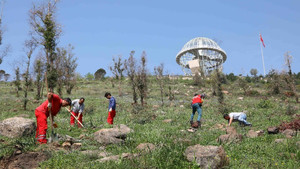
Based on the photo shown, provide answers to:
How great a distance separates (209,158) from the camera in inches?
195

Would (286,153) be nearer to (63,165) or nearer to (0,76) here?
(63,165)

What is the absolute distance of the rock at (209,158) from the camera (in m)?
4.88

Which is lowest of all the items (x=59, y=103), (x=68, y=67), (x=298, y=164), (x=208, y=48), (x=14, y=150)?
(x=298, y=164)

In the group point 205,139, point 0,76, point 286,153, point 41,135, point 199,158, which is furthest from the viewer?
point 0,76

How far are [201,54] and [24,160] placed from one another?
54.4 meters

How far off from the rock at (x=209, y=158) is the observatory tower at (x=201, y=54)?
5034 cm

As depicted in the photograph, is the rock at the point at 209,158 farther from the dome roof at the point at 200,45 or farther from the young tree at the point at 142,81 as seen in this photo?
the dome roof at the point at 200,45

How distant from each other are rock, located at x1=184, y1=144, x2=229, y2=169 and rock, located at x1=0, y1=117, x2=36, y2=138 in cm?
561

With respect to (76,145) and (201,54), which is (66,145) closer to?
(76,145)

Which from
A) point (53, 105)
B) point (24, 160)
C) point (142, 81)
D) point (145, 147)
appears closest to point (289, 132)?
point (145, 147)

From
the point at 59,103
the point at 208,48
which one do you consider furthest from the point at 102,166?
the point at 208,48

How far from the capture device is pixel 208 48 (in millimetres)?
55219

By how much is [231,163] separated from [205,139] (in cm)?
235

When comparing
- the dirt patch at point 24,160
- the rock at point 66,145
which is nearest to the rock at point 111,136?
the rock at point 66,145
